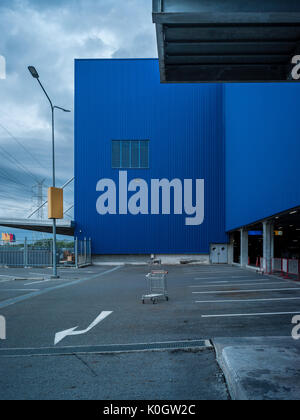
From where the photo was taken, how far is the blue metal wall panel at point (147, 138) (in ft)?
119

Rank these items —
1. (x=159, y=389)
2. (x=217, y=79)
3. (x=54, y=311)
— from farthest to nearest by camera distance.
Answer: (x=54, y=311) → (x=217, y=79) → (x=159, y=389)

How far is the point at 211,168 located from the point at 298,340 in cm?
3141

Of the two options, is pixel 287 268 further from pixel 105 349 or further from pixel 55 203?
pixel 105 349

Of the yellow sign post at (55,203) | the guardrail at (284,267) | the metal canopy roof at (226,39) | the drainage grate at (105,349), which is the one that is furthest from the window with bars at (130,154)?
the drainage grate at (105,349)

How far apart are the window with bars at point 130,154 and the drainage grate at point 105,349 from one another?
1222 inches

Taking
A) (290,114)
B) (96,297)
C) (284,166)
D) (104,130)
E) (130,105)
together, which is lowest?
(96,297)

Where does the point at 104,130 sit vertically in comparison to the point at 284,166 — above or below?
above

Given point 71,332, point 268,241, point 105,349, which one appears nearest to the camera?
point 105,349

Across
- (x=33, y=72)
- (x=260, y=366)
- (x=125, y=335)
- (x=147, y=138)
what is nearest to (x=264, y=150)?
(x=33, y=72)

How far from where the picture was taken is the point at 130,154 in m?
37.2

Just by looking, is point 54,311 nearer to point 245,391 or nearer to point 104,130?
point 245,391

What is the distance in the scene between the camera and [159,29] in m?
5.05

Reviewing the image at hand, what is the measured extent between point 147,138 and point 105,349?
32.5 meters

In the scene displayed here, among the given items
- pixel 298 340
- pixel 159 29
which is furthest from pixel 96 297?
pixel 159 29
